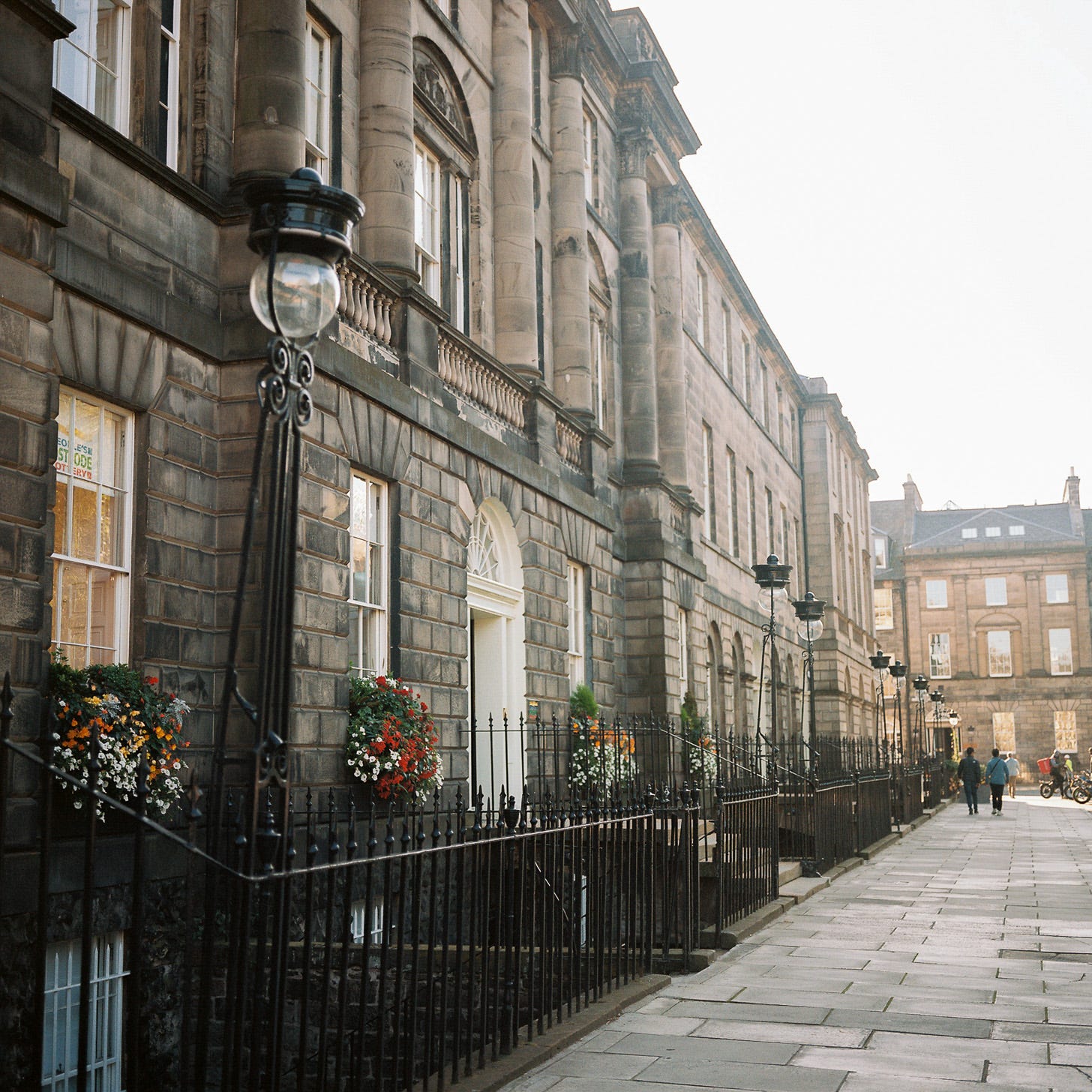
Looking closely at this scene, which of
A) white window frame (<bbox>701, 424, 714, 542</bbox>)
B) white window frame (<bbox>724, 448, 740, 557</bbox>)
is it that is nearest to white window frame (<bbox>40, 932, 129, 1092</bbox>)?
white window frame (<bbox>701, 424, 714, 542</bbox>)

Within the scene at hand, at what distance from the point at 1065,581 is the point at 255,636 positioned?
71.0m

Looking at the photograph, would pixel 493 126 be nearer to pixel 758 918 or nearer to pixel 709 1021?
pixel 758 918

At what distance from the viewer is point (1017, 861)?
19.4m

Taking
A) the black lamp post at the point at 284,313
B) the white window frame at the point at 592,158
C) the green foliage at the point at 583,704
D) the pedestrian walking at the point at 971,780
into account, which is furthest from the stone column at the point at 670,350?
the black lamp post at the point at 284,313

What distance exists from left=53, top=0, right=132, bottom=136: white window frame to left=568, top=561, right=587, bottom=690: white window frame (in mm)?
9934

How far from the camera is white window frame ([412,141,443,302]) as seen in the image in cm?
1466

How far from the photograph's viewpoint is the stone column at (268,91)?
34.2ft

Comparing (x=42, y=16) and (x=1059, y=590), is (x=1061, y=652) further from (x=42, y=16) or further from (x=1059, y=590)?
(x=42, y=16)

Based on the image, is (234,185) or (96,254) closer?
(96,254)

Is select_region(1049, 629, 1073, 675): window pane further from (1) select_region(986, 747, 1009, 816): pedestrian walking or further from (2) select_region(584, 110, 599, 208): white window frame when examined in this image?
(2) select_region(584, 110, 599, 208): white window frame

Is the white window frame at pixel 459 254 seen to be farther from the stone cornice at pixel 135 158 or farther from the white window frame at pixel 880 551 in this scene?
the white window frame at pixel 880 551

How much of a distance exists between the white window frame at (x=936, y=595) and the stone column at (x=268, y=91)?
69.6 m

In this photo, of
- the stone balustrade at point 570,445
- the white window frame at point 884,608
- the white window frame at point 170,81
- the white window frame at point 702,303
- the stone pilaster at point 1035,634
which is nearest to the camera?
the white window frame at point 170,81

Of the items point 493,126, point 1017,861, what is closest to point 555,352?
point 493,126
